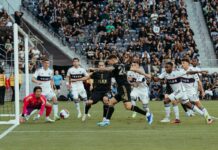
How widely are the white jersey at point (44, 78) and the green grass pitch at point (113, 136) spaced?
2.43 m

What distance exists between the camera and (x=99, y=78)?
63.5 feet

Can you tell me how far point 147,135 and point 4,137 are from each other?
12.0 feet

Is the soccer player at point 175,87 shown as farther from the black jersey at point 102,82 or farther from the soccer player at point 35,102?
the soccer player at point 35,102

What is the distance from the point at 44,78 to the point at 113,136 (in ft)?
24.7

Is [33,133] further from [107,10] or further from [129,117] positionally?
[107,10]

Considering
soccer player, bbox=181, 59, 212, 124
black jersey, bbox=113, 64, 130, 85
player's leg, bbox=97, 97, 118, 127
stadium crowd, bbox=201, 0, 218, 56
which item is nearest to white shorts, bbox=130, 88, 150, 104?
soccer player, bbox=181, 59, 212, 124

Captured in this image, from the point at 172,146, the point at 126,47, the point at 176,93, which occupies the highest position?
the point at 126,47

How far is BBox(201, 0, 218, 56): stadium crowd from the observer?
44.5 metres

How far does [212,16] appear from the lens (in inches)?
1817

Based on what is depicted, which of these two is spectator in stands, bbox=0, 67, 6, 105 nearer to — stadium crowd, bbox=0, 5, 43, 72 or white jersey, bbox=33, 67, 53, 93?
stadium crowd, bbox=0, 5, 43, 72

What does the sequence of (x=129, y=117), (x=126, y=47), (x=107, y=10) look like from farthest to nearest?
(x=107, y=10), (x=126, y=47), (x=129, y=117)

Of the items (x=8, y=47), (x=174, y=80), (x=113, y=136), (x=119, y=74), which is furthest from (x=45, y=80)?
(x=8, y=47)

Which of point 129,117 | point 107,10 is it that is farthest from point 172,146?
point 107,10

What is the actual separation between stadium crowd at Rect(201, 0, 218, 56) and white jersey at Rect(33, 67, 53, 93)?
24449 millimetres
